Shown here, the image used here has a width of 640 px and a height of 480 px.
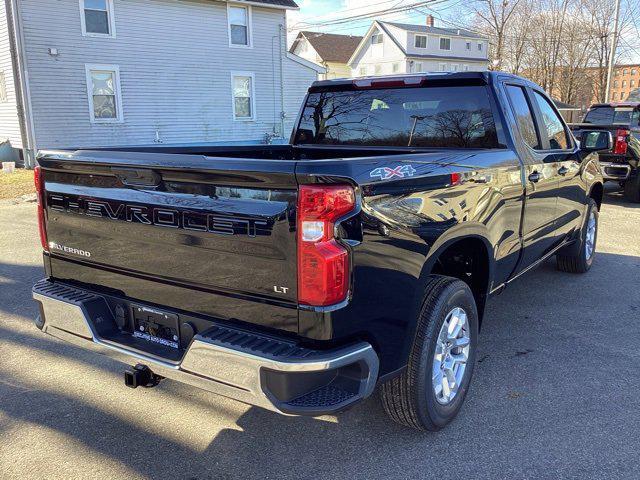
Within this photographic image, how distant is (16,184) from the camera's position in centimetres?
1336

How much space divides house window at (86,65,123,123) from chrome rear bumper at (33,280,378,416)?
54.4ft

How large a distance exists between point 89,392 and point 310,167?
234 cm

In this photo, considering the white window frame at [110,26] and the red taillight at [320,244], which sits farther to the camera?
the white window frame at [110,26]

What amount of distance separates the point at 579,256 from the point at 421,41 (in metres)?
45.7

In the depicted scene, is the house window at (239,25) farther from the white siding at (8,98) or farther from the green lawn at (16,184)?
the green lawn at (16,184)

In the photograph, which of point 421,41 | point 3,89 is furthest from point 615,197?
point 421,41

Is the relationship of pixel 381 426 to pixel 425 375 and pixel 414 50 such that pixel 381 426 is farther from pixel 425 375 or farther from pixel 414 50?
pixel 414 50

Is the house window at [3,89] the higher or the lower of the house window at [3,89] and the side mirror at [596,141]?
the higher

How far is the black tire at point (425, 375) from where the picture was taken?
2.81 m

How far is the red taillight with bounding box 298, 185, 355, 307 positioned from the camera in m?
2.22

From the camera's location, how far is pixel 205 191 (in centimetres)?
244

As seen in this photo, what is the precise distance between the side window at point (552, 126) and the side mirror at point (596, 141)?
47 centimetres

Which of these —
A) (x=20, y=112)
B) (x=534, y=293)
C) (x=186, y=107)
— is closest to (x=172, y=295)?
(x=534, y=293)

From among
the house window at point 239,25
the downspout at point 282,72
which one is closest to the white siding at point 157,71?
the downspout at point 282,72
